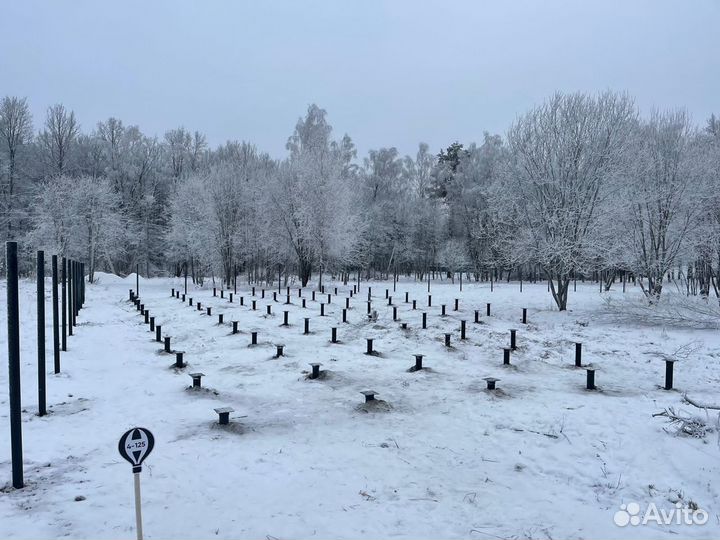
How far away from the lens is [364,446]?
6.35 meters

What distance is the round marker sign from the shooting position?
12.4 feet

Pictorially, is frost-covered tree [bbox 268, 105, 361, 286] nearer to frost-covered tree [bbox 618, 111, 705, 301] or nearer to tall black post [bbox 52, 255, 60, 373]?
frost-covered tree [bbox 618, 111, 705, 301]

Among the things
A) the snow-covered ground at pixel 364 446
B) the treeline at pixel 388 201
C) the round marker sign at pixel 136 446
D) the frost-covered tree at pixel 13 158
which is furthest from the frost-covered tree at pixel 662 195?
the frost-covered tree at pixel 13 158

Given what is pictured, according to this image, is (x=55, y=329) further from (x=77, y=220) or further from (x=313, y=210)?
(x=77, y=220)

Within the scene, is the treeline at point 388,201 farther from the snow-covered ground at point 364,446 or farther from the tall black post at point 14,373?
the tall black post at point 14,373

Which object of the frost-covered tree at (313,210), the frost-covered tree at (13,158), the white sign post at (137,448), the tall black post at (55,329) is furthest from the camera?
the frost-covered tree at (13,158)

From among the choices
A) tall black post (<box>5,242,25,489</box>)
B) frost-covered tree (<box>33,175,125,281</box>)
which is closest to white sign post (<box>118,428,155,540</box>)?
tall black post (<box>5,242,25,489</box>)

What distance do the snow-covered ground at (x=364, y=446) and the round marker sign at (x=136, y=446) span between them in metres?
0.91

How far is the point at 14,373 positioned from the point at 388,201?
1774 inches

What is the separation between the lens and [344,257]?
35188 mm

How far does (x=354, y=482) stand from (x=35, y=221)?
133 ft

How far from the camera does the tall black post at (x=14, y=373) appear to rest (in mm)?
4941

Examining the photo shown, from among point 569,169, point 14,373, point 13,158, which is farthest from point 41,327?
point 13,158

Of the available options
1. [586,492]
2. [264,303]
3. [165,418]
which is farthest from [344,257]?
[586,492]
